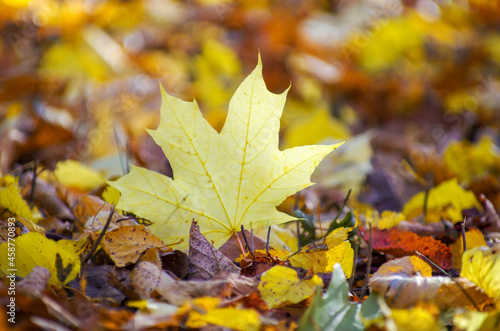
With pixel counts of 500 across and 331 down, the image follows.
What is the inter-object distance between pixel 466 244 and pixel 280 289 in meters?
0.40

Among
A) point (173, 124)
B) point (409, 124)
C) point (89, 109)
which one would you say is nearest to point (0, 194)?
point (173, 124)

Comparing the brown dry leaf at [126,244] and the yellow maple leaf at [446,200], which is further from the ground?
the brown dry leaf at [126,244]

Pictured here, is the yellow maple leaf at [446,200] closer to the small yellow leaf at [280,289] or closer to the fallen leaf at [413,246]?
the fallen leaf at [413,246]

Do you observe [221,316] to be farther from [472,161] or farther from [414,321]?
[472,161]

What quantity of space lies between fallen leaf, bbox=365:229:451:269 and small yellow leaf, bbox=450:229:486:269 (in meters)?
0.01

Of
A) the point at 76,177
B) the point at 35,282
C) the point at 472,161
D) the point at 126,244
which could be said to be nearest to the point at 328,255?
the point at 126,244

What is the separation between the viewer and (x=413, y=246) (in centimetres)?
82

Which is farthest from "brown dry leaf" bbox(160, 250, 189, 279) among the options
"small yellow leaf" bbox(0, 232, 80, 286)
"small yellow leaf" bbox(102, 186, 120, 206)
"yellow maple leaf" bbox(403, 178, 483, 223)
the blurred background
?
the blurred background

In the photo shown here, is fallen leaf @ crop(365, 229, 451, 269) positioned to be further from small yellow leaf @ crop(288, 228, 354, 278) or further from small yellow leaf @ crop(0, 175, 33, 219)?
small yellow leaf @ crop(0, 175, 33, 219)

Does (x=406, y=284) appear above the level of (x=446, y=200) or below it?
above

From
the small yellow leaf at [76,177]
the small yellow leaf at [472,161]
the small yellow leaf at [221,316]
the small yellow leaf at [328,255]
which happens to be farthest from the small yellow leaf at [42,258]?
the small yellow leaf at [472,161]

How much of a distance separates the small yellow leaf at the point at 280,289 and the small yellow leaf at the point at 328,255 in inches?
3.1

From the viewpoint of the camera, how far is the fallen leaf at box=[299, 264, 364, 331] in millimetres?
553

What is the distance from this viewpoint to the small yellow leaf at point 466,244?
792 mm
